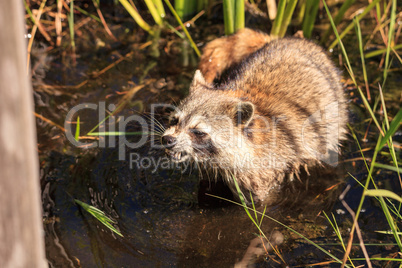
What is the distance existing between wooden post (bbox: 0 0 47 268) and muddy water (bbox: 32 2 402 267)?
205cm

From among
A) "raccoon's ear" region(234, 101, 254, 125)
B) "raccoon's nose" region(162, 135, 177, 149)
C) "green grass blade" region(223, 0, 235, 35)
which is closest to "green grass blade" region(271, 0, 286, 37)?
"green grass blade" region(223, 0, 235, 35)

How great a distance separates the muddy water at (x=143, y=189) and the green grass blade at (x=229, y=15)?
0.73 m

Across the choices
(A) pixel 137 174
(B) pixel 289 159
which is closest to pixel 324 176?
(B) pixel 289 159

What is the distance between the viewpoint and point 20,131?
3.82ft

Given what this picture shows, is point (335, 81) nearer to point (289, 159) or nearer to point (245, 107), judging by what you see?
point (289, 159)

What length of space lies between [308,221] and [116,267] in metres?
1.68

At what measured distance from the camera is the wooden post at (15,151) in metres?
1.07

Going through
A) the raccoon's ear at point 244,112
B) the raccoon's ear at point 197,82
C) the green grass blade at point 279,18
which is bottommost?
the raccoon's ear at point 244,112

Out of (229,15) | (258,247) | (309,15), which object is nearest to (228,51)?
(229,15)

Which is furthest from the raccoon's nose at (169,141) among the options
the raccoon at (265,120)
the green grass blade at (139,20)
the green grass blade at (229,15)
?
the green grass blade at (139,20)

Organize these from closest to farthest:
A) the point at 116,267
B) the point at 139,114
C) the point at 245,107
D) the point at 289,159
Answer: the point at 116,267, the point at 245,107, the point at 289,159, the point at 139,114

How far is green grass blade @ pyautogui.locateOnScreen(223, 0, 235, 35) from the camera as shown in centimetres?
451

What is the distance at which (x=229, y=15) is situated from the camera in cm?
464

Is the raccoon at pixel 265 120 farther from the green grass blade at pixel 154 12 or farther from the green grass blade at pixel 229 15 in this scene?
the green grass blade at pixel 154 12
